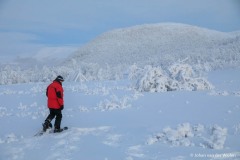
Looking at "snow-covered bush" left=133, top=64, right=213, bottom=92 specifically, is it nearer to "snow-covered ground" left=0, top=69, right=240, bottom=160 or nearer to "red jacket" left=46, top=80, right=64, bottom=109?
"snow-covered ground" left=0, top=69, right=240, bottom=160

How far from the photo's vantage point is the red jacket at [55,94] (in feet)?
33.3

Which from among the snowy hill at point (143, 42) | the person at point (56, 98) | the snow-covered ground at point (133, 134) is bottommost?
the snow-covered ground at point (133, 134)

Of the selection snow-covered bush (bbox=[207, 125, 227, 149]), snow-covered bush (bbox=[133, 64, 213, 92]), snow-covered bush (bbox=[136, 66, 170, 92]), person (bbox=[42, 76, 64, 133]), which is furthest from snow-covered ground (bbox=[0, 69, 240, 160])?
snow-covered bush (bbox=[136, 66, 170, 92])

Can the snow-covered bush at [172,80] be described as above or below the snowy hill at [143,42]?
below

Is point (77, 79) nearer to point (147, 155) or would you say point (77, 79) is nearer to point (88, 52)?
point (147, 155)

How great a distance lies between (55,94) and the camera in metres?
10.3

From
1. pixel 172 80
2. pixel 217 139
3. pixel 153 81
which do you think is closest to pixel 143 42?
pixel 153 81

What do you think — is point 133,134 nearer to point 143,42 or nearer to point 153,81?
point 153,81

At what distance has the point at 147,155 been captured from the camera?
7.59m

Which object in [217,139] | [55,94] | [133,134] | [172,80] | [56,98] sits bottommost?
[133,134]

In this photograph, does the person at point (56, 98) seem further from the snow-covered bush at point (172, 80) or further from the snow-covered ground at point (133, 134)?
A: the snow-covered bush at point (172, 80)

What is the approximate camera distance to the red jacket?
399 inches

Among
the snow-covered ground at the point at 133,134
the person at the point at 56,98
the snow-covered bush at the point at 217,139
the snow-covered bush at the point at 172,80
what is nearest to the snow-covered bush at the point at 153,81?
the snow-covered bush at the point at 172,80

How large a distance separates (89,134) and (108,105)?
208 inches
